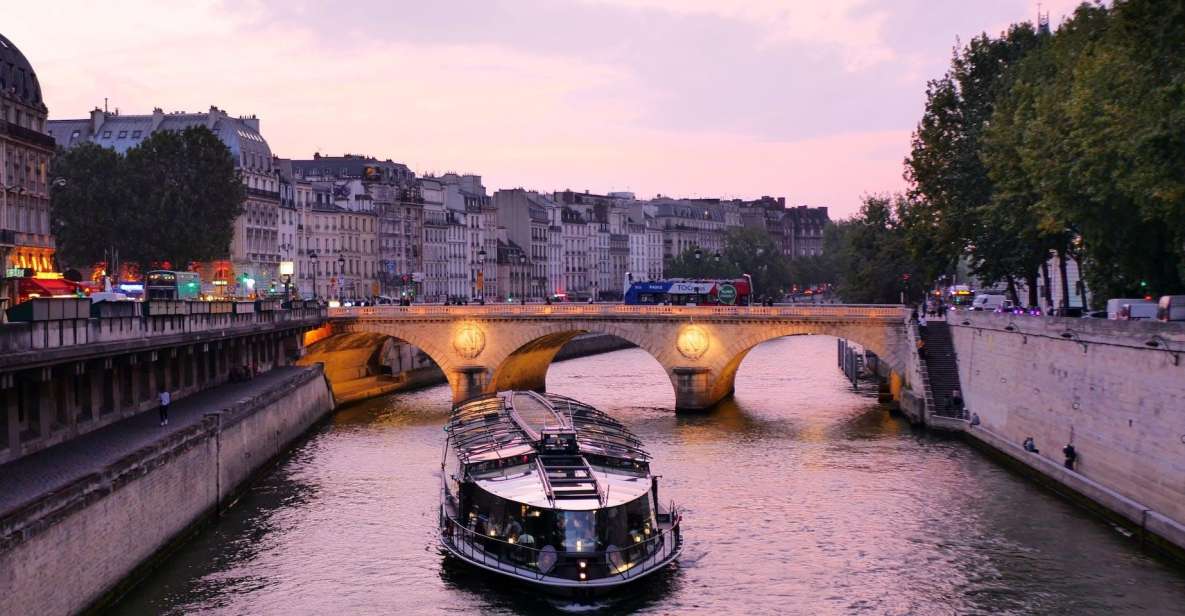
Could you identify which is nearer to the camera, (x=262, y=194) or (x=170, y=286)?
(x=170, y=286)

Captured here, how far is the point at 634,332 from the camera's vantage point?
86750 mm

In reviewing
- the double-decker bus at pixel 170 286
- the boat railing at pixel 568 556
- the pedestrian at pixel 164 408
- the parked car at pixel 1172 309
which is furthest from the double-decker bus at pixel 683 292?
the boat railing at pixel 568 556

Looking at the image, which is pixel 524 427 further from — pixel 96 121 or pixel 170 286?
pixel 96 121

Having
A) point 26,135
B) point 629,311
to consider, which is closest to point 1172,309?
point 629,311

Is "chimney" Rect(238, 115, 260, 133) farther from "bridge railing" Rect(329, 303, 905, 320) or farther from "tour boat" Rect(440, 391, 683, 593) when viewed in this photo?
"tour boat" Rect(440, 391, 683, 593)

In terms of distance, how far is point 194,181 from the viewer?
372ft

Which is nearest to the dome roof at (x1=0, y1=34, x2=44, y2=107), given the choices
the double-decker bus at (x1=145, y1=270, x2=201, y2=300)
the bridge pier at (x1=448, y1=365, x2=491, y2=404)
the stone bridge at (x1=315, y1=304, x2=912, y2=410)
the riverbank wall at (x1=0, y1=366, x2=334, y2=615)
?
the double-decker bus at (x1=145, y1=270, x2=201, y2=300)

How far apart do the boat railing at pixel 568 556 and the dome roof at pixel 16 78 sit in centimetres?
4943

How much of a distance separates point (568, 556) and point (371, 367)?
221 feet

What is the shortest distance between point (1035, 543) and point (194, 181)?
268ft

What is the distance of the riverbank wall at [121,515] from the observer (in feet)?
98.6

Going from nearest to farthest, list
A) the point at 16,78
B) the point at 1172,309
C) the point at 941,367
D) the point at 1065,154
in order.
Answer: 1. the point at 1172,309
2. the point at 1065,154
3. the point at 941,367
4. the point at 16,78

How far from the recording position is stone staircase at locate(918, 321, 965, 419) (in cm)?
7306

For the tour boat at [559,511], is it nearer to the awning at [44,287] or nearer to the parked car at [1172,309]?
the parked car at [1172,309]
